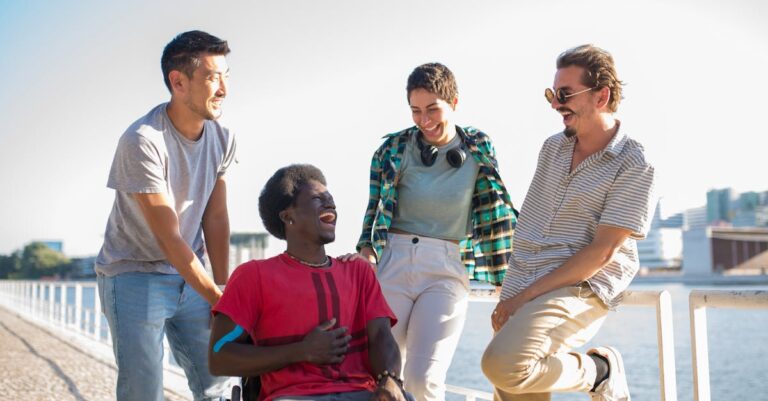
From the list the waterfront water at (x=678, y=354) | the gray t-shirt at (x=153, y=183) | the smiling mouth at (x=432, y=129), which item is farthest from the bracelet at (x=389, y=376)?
the waterfront water at (x=678, y=354)

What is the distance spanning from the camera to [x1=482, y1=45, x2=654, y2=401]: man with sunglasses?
2994 mm

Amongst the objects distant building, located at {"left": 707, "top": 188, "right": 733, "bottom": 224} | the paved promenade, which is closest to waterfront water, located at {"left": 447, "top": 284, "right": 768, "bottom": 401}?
the paved promenade

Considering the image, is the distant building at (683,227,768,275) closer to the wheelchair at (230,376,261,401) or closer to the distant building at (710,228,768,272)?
the distant building at (710,228,768,272)

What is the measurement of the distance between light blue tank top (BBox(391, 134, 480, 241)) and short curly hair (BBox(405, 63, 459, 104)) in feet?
0.81

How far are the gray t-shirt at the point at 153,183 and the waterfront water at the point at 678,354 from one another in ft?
48.6

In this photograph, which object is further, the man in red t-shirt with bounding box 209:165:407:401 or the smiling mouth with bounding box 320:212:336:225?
the smiling mouth with bounding box 320:212:336:225

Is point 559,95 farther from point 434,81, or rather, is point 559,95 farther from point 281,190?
point 281,190

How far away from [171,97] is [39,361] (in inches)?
381

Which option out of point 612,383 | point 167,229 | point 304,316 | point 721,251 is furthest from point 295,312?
point 721,251

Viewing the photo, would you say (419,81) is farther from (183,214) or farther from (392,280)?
(183,214)

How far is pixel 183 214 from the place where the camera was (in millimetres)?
3393

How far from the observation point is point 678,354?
124ft

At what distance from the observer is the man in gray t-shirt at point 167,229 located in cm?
315

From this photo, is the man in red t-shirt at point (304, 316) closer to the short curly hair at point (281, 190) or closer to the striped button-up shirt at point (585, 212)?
the short curly hair at point (281, 190)
